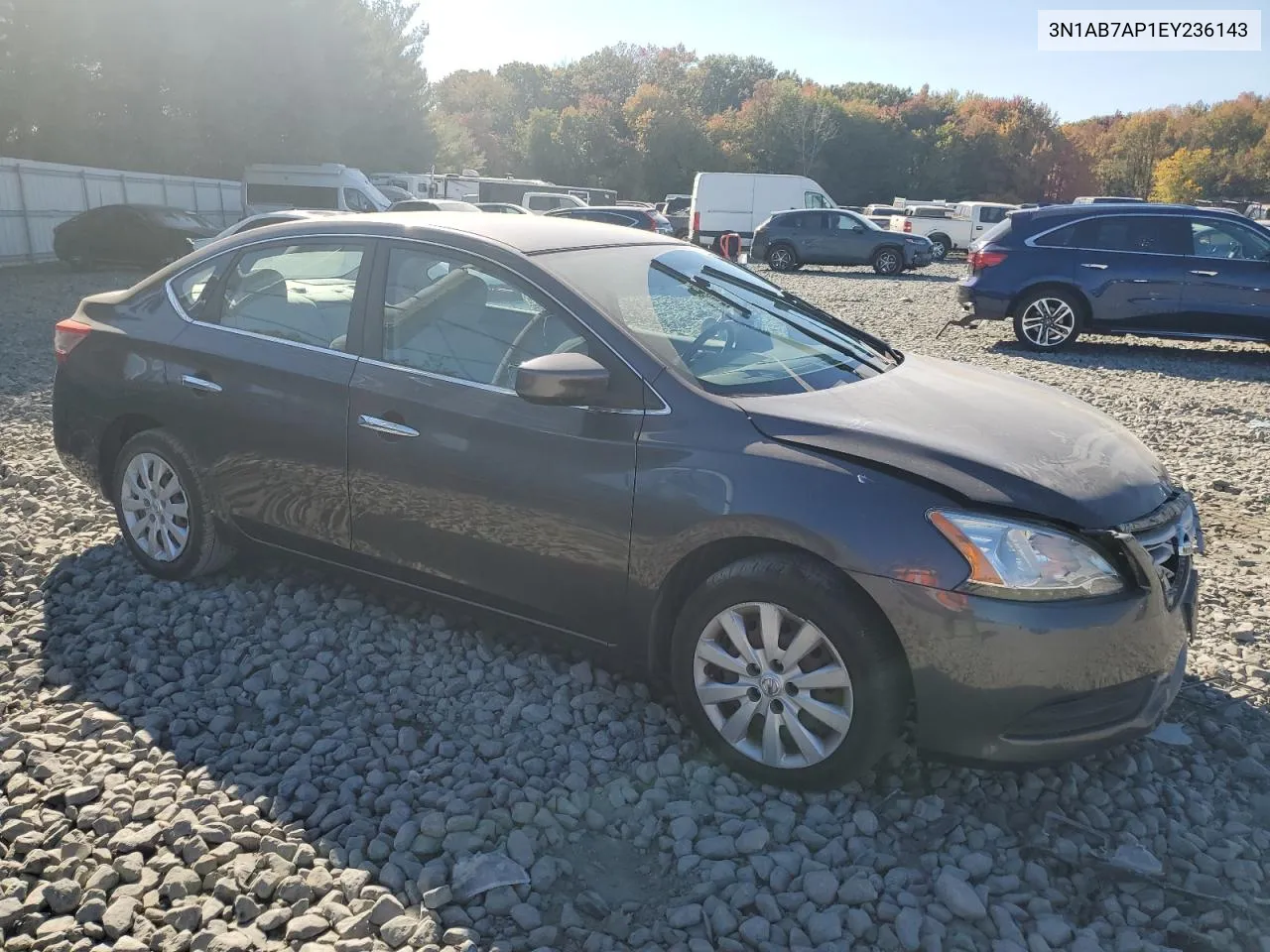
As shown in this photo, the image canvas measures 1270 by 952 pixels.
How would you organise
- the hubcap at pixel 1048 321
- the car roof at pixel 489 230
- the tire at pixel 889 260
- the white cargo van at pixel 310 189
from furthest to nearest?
the tire at pixel 889 260
the white cargo van at pixel 310 189
the hubcap at pixel 1048 321
the car roof at pixel 489 230

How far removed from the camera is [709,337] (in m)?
3.68

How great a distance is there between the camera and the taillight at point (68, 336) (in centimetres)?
475

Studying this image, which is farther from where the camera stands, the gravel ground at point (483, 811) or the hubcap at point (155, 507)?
the hubcap at point (155, 507)

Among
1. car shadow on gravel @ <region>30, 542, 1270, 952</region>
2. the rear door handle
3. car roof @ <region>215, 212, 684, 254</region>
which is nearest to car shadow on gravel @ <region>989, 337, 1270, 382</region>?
car shadow on gravel @ <region>30, 542, 1270, 952</region>

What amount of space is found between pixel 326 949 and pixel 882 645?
1.67 meters

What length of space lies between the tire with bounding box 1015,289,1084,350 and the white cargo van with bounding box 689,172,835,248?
2206 centimetres

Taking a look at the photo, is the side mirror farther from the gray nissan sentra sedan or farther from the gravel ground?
the gravel ground

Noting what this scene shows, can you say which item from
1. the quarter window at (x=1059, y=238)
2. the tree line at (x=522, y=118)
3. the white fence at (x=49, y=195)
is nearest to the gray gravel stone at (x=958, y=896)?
the quarter window at (x=1059, y=238)

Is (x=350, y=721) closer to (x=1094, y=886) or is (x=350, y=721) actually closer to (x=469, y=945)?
(x=469, y=945)

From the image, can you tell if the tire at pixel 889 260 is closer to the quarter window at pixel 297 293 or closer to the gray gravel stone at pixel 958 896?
Answer: the quarter window at pixel 297 293

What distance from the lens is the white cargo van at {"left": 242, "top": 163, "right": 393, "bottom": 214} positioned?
24266mm

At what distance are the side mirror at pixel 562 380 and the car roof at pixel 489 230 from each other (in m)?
0.65

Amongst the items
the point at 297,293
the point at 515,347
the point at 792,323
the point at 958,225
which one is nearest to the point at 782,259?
the point at 958,225

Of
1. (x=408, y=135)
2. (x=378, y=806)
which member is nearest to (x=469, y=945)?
(x=378, y=806)
